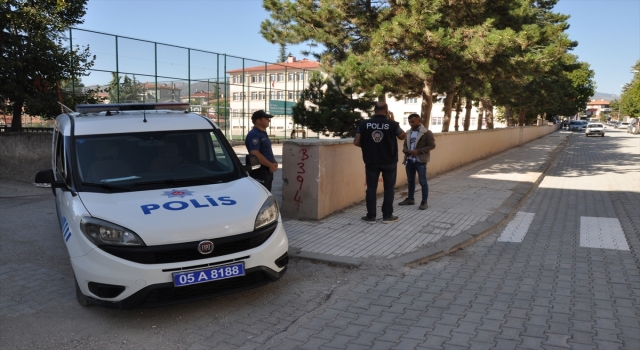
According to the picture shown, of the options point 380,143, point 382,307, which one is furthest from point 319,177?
point 382,307

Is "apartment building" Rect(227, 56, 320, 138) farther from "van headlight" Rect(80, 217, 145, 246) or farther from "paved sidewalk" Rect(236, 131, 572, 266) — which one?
"van headlight" Rect(80, 217, 145, 246)

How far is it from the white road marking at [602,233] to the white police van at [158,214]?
4.63 metres

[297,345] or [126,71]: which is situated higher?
[126,71]

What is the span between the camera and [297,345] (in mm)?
3924

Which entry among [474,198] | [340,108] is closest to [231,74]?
[340,108]

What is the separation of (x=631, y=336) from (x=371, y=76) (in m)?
10.4

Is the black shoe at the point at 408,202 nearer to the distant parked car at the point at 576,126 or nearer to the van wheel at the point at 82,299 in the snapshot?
the van wheel at the point at 82,299

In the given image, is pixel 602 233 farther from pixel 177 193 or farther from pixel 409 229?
pixel 177 193

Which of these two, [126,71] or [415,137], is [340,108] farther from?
[126,71]

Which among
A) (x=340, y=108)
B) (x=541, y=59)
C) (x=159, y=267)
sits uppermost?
(x=541, y=59)

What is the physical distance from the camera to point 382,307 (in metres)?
4.69

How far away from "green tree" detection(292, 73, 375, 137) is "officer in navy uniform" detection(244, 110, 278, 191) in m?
6.75

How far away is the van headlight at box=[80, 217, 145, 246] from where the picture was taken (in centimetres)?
413

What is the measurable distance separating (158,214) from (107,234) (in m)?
0.42
